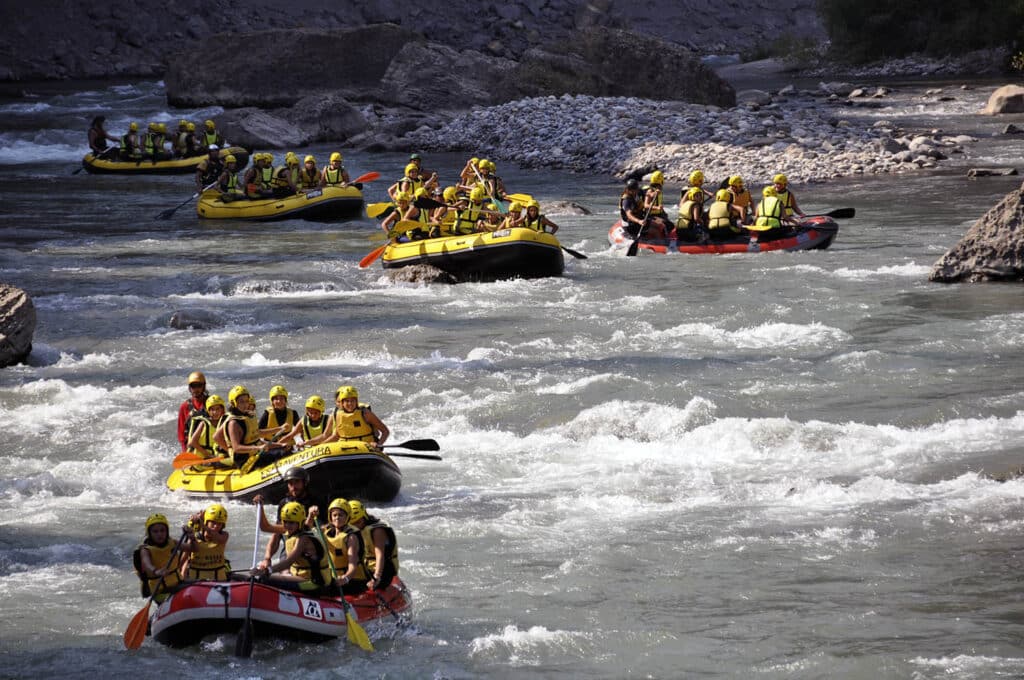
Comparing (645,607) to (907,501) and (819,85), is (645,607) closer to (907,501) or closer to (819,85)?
(907,501)

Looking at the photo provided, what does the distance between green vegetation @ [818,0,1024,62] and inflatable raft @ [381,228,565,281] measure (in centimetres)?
3830

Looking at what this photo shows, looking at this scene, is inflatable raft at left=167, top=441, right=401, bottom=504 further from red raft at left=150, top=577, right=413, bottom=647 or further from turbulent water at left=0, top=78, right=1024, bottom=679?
red raft at left=150, top=577, right=413, bottom=647

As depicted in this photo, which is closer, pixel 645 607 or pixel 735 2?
pixel 645 607

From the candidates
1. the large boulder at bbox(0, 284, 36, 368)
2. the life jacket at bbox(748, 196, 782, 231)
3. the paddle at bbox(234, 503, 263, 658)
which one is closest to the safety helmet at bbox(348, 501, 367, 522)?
the paddle at bbox(234, 503, 263, 658)

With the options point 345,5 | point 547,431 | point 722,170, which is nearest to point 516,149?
point 722,170

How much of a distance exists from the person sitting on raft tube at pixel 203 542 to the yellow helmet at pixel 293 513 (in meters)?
0.41

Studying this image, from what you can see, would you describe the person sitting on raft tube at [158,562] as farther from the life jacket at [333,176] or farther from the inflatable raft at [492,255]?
the life jacket at [333,176]

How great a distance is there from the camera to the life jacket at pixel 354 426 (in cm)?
1158

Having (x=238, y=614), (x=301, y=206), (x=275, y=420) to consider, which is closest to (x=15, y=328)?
(x=275, y=420)

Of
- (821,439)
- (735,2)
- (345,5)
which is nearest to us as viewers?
(821,439)

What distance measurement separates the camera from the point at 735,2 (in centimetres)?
8212

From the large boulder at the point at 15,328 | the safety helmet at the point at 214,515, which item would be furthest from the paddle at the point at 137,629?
the large boulder at the point at 15,328

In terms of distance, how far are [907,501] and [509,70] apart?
1367 inches

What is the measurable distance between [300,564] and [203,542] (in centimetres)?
69
